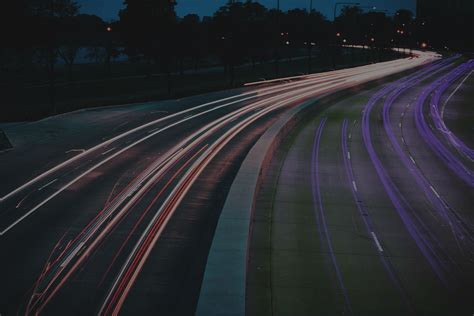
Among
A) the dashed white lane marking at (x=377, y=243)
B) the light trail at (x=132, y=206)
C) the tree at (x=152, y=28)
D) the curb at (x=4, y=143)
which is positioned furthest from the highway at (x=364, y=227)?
the tree at (x=152, y=28)

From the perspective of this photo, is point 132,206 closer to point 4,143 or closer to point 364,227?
point 364,227

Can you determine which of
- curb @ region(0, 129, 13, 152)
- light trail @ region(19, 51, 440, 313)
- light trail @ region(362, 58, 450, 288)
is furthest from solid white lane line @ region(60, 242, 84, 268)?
curb @ region(0, 129, 13, 152)

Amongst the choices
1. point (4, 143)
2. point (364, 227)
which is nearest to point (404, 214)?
point (364, 227)

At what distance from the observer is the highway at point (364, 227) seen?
1183cm

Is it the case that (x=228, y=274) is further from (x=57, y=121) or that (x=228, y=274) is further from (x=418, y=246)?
(x=57, y=121)

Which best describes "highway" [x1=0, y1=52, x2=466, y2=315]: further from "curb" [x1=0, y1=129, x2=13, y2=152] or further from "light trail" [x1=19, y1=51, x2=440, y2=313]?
"curb" [x1=0, y1=129, x2=13, y2=152]

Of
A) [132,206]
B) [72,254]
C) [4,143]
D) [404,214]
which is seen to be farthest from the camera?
[4,143]

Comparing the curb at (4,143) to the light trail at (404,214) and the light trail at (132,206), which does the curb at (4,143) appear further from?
the light trail at (404,214)

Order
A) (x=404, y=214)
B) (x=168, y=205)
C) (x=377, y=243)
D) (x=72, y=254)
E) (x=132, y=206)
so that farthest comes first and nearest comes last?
(x=404, y=214)
(x=168, y=205)
(x=132, y=206)
(x=377, y=243)
(x=72, y=254)

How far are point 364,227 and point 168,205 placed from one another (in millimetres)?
6089

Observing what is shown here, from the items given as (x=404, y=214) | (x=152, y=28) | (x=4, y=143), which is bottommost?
(x=404, y=214)

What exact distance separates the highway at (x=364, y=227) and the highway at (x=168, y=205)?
0.31 feet

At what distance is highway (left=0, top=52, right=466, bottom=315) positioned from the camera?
37.2 ft

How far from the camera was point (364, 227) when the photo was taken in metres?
17.1
